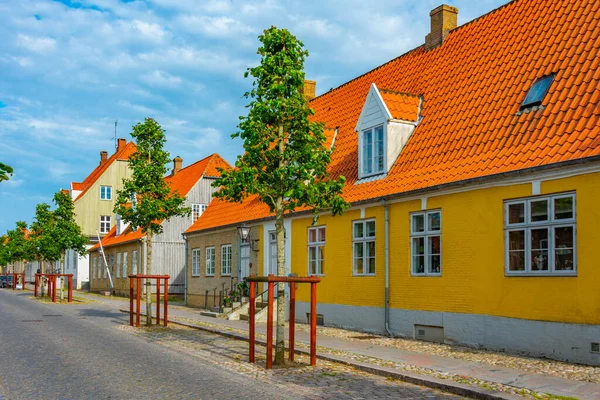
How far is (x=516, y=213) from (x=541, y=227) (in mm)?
709

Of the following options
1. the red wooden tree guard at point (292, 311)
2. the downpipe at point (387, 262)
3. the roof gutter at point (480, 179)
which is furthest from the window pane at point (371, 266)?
the red wooden tree guard at point (292, 311)

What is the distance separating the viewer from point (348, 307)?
18.8 metres

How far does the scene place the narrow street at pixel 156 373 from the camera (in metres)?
9.51

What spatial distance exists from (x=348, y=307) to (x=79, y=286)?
4410 centimetres

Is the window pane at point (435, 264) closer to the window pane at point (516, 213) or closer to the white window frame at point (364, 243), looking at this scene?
the white window frame at point (364, 243)

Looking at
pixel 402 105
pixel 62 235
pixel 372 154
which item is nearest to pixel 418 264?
pixel 372 154

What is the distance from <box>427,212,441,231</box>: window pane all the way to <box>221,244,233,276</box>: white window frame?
12.9 metres

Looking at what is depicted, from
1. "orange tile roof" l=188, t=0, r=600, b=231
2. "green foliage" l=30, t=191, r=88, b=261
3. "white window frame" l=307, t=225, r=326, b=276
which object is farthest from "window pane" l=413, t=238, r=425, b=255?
"green foliage" l=30, t=191, r=88, b=261

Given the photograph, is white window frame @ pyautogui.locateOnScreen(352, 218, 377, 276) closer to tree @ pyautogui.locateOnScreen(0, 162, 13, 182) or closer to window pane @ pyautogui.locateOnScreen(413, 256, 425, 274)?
window pane @ pyautogui.locateOnScreen(413, 256, 425, 274)

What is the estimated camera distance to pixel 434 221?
51.9 feet

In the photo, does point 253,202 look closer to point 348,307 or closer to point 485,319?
point 348,307

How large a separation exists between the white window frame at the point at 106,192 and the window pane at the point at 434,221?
154 feet

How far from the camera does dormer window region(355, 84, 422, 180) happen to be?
18.1 m

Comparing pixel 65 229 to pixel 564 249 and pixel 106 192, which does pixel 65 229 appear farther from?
pixel 564 249
